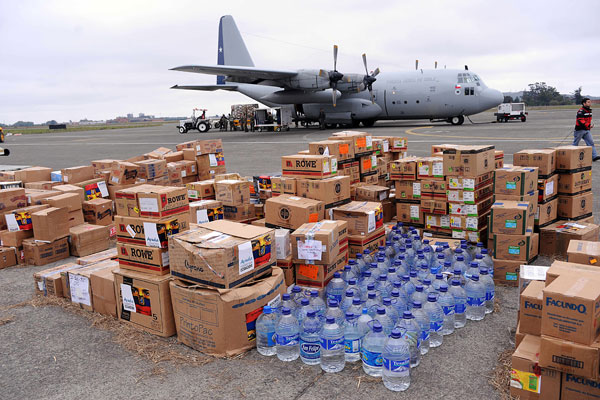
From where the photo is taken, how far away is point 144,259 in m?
4.23

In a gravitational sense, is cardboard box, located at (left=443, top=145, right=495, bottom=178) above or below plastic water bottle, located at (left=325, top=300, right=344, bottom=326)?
above

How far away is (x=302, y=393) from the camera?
318 centimetres

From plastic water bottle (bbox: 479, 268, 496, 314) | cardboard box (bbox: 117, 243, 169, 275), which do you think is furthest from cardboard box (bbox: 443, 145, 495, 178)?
cardboard box (bbox: 117, 243, 169, 275)

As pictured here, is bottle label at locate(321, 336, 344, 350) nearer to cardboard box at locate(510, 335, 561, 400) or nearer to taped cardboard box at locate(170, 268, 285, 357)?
taped cardboard box at locate(170, 268, 285, 357)

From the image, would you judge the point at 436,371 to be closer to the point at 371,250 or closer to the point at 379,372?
the point at 379,372

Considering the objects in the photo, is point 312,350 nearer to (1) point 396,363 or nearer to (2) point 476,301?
(1) point 396,363

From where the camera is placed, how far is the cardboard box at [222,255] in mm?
3646

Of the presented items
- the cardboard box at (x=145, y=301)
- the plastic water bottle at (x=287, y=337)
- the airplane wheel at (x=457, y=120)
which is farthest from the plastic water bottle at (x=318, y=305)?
the airplane wheel at (x=457, y=120)

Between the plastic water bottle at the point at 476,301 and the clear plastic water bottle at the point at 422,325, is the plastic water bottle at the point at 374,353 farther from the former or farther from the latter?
the plastic water bottle at the point at 476,301

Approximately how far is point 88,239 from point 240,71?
17.9 metres

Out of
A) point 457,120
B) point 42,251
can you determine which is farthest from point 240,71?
point 42,251

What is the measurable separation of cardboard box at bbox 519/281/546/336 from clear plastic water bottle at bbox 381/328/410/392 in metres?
0.89

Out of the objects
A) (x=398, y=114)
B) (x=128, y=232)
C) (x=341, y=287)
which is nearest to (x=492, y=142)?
(x=398, y=114)

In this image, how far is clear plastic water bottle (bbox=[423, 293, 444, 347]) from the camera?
378cm
